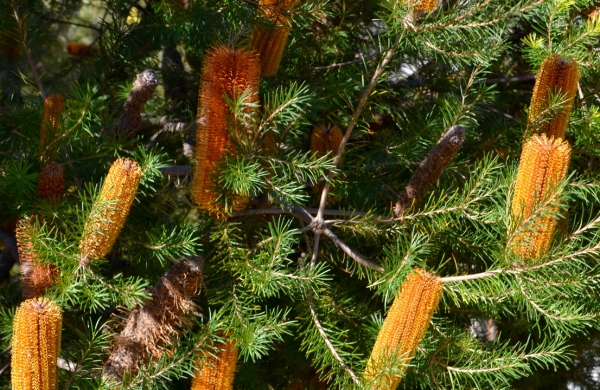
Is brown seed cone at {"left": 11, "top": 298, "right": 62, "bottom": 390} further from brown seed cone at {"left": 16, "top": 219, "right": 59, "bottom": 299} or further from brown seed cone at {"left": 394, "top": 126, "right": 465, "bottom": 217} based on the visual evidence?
brown seed cone at {"left": 394, "top": 126, "right": 465, "bottom": 217}

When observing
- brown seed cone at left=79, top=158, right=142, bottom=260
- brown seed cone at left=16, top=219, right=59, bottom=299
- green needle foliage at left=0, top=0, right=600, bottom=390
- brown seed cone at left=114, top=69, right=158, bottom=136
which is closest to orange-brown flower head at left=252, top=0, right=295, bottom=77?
green needle foliage at left=0, top=0, right=600, bottom=390

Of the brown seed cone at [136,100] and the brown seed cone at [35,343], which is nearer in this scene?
the brown seed cone at [35,343]

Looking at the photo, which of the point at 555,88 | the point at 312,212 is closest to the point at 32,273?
the point at 312,212

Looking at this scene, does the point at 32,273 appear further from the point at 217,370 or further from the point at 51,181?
the point at 217,370

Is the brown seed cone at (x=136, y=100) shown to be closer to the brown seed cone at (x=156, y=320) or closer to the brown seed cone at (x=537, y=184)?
the brown seed cone at (x=156, y=320)

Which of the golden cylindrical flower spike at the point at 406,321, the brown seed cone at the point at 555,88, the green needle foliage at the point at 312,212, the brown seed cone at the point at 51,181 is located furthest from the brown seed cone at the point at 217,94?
the brown seed cone at the point at 555,88

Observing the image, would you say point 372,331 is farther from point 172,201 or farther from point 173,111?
point 173,111
